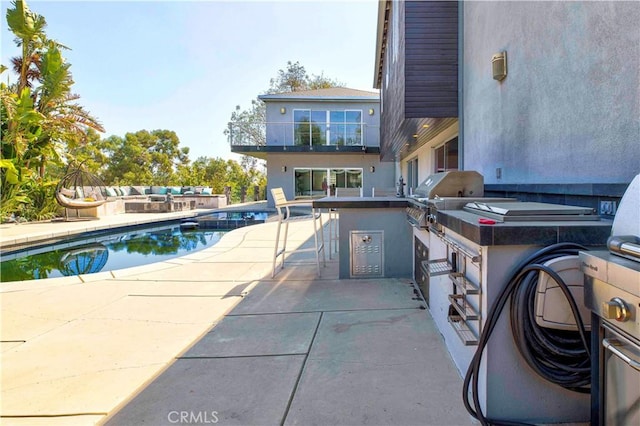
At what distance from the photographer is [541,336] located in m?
1.56

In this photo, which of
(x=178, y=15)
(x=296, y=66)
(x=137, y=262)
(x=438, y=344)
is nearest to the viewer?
(x=438, y=344)

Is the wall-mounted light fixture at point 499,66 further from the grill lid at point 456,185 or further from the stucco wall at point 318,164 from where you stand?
the stucco wall at point 318,164

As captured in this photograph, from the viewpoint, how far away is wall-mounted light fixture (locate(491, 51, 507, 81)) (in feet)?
12.6

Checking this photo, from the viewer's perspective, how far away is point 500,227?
1.62 metres

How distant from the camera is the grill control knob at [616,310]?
1.10 m

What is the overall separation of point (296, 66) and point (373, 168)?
51.0 ft

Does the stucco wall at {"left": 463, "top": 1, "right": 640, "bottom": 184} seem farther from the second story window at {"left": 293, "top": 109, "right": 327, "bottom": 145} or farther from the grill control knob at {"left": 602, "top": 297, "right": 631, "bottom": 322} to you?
the second story window at {"left": 293, "top": 109, "right": 327, "bottom": 145}

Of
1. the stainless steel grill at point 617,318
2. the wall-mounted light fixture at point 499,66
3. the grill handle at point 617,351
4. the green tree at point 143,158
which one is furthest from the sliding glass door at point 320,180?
the grill handle at point 617,351

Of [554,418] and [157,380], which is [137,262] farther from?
[554,418]

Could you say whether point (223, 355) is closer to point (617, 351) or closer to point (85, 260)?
point (617, 351)

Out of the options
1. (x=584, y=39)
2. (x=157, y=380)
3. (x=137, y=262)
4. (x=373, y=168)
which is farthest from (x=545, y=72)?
(x=373, y=168)

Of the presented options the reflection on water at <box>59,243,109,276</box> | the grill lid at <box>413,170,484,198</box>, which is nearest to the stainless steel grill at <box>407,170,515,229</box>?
the grill lid at <box>413,170,484,198</box>

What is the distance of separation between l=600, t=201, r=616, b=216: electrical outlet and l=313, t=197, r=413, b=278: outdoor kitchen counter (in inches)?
87.2

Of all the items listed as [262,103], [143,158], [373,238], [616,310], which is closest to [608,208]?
[616,310]
